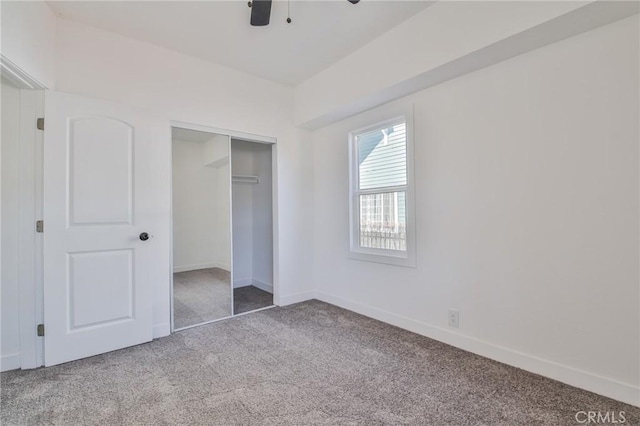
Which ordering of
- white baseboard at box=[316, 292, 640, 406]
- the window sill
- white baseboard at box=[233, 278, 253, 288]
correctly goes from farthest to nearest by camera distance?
white baseboard at box=[233, 278, 253, 288], the window sill, white baseboard at box=[316, 292, 640, 406]

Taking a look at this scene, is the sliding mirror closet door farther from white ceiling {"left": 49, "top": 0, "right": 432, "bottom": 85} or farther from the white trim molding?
the white trim molding

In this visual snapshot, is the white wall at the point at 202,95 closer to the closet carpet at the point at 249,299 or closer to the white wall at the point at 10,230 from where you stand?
the closet carpet at the point at 249,299

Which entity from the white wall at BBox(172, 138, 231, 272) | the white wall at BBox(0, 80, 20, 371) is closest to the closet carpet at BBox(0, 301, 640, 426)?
the white wall at BBox(0, 80, 20, 371)

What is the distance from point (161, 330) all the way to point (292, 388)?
1569 millimetres

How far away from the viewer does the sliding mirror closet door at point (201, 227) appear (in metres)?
3.11

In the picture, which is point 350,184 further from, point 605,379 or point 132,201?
point 605,379

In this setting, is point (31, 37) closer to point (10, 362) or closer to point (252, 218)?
point (10, 362)

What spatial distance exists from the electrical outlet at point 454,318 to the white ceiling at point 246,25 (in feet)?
8.26

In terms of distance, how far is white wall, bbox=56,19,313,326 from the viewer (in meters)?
2.55

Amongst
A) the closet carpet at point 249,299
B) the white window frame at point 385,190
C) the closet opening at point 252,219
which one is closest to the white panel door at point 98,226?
the closet carpet at point 249,299

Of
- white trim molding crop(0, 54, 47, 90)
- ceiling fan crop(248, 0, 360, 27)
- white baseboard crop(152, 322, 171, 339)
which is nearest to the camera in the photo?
white trim molding crop(0, 54, 47, 90)

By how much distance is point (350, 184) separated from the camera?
3.54 metres

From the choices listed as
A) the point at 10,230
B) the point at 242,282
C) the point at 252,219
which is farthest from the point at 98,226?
the point at 242,282

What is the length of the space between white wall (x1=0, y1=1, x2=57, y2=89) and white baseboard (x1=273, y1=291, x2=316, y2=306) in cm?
298
